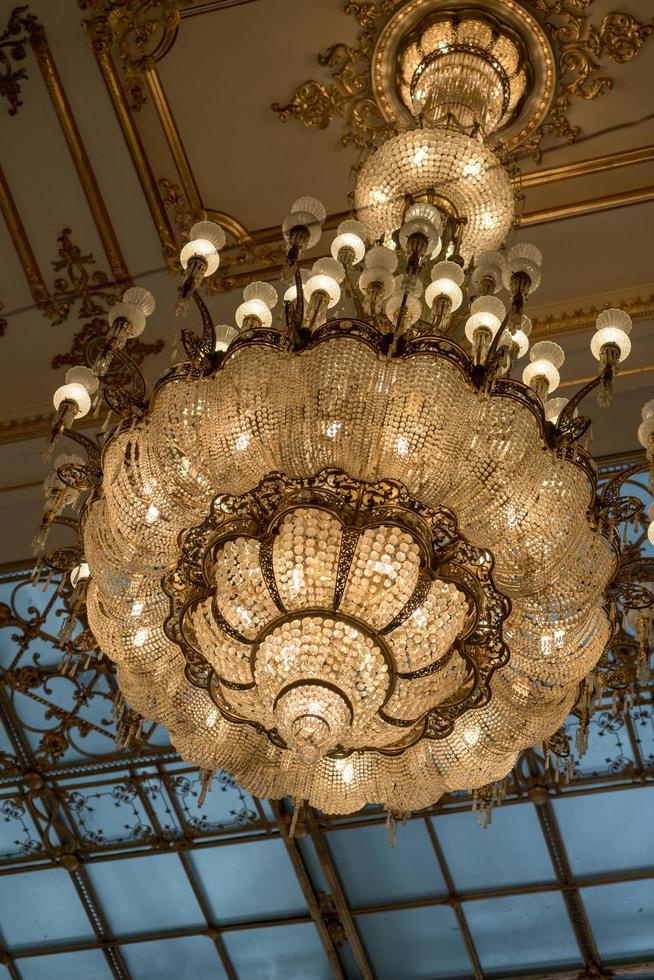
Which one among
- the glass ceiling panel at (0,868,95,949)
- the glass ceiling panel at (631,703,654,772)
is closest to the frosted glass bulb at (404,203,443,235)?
the glass ceiling panel at (631,703,654,772)

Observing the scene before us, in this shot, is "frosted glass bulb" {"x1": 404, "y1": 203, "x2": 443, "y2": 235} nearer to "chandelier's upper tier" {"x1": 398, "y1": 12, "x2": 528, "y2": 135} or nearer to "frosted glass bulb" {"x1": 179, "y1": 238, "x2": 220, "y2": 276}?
"frosted glass bulb" {"x1": 179, "y1": 238, "x2": 220, "y2": 276}

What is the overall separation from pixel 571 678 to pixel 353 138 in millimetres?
2638

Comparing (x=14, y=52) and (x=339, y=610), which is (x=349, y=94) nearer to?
(x=14, y=52)

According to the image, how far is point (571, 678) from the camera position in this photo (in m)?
3.90

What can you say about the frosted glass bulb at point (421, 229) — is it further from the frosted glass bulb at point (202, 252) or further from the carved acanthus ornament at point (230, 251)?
the carved acanthus ornament at point (230, 251)

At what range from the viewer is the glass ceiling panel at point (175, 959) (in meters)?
7.54

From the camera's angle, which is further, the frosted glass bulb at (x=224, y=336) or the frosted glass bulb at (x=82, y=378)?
the frosted glass bulb at (x=224, y=336)

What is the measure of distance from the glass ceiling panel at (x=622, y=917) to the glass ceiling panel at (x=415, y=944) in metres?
0.83

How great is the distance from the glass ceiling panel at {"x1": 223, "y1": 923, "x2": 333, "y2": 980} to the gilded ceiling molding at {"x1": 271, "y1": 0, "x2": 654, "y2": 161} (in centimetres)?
485

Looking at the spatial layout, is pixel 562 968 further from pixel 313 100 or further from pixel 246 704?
pixel 313 100

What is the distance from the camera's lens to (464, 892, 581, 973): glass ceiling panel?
709 cm

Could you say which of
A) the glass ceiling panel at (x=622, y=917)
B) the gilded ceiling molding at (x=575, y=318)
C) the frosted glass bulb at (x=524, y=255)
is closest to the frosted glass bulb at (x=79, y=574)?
the frosted glass bulb at (x=524, y=255)

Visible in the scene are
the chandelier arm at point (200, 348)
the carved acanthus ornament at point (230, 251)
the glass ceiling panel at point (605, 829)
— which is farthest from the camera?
the glass ceiling panel at point (605, 829)

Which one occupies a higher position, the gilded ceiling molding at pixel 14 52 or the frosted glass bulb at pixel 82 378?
the gilded ceiling molding at pixel 14 52
